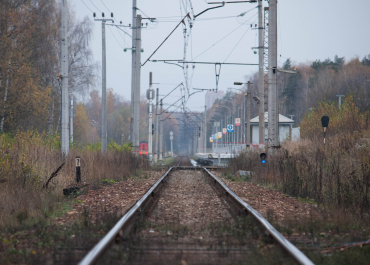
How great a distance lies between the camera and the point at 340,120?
20.5 metres

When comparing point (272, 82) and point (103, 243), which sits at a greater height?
point (272, 82)

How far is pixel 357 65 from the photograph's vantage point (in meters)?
78.8

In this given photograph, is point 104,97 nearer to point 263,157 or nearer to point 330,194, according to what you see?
point 263,157

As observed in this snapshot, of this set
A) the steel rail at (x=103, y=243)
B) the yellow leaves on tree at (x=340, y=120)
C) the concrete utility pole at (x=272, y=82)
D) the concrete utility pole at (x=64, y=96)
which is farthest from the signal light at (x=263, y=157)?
the steel rail at (x=103, y=243)

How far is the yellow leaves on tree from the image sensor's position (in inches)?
679

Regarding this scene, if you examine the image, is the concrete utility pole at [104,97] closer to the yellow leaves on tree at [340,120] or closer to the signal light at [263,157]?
the signal light at [263,157]

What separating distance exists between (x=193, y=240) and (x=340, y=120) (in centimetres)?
1731

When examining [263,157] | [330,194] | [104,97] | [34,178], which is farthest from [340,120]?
[34,178]

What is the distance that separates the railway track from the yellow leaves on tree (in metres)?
11.0

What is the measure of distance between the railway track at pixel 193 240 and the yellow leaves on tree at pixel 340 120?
11.0m

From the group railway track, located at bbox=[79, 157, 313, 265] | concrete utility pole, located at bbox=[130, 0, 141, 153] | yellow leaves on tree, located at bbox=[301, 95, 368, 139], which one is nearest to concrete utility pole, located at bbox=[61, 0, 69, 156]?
railway track, located at bbox=[79, 157, 313, 265]

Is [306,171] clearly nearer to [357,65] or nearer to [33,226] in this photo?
[33,226]

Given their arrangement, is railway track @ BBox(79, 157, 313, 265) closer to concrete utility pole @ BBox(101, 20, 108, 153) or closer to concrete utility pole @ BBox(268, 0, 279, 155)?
concrete utility pole @ BBox(268, 0, 279, 155)

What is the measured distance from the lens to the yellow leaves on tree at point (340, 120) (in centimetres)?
1723
